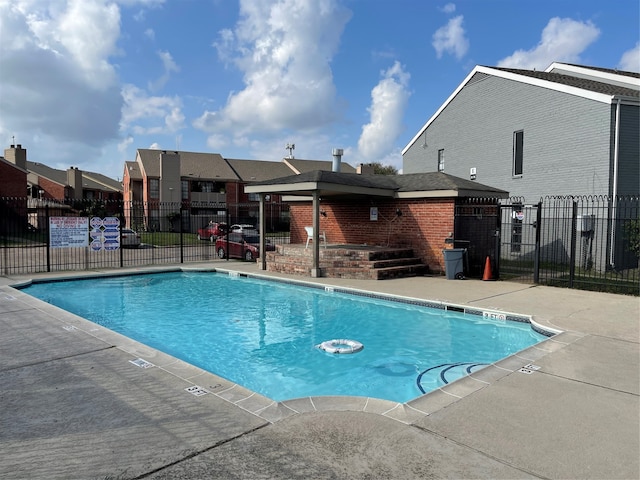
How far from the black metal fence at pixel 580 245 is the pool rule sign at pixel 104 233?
498 inches

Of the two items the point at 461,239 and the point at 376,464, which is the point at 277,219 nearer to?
the point at 461,239

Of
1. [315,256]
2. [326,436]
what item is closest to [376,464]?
[326,436]

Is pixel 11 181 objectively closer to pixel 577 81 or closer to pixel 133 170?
pixel 133 170

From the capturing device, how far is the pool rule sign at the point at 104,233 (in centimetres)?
1514

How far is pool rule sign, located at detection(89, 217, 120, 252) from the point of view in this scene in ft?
49.7

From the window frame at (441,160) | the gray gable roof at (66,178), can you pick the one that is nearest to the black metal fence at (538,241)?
the window frame at (441,160)

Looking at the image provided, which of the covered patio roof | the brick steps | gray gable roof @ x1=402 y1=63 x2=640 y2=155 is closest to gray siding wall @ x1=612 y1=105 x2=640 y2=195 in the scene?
gray gable roof @ x1=402 y1=63 x2=640 y2=155

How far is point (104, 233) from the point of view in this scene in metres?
15.3

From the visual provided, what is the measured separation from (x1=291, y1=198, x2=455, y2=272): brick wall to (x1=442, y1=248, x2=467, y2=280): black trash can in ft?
2.76

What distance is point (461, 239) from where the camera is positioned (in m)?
13.8

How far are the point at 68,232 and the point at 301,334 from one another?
1054 cm

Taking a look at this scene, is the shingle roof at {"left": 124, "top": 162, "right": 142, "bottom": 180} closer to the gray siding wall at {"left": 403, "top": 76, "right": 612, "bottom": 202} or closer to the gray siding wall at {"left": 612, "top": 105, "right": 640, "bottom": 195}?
the gray siding wall at {"left": 403, "top": 76, "right": 612, "bottom": 202}

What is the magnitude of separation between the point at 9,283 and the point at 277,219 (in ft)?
113

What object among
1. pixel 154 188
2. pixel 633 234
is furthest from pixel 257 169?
pixel 633 234
